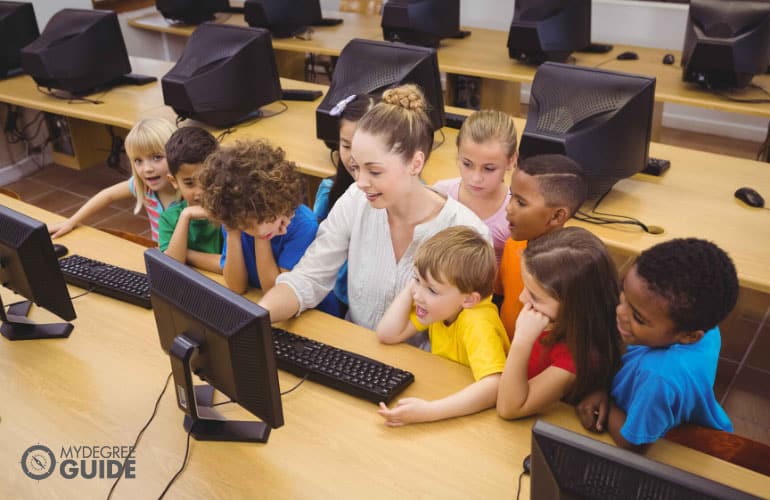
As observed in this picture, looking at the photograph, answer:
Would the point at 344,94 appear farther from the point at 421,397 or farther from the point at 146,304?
the point at 421,397

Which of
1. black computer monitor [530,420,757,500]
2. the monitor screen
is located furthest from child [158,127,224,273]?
the monitor screen

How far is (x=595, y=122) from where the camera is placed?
222 centimetres

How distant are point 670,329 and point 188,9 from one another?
442 cm

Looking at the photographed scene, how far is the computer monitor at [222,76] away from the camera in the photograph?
9.73 ft

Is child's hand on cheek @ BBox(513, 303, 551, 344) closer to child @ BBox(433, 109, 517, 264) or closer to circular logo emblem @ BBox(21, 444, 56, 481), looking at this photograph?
child @ BBox(433, 109, 517, 264)

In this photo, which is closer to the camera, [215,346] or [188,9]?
[215,346]

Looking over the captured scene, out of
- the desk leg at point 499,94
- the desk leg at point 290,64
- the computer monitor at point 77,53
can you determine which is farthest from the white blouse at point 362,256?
the desk leg at point 290,64

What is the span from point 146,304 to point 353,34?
10.1 feet

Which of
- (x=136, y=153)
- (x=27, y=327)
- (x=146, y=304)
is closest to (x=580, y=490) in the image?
(x=146, y=304)

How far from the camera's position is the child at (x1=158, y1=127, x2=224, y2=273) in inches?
79.6

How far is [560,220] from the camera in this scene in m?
1.84

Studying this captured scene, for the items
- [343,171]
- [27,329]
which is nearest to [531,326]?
[343,171]

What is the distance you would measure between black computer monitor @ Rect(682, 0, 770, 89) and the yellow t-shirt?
2.15 meters

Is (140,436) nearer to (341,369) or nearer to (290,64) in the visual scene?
(341,369)
